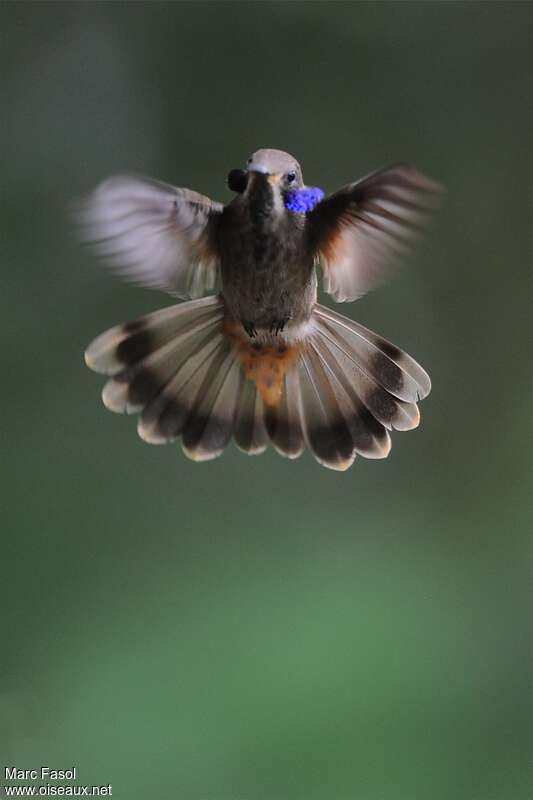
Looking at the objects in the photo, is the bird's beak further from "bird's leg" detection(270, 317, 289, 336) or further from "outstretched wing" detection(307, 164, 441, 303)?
"bird's leg" detection(270, 317, 289, 336)

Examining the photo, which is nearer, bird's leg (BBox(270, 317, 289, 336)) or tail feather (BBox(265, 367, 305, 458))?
bird's leg (BBox(270, 317, 289, 336))

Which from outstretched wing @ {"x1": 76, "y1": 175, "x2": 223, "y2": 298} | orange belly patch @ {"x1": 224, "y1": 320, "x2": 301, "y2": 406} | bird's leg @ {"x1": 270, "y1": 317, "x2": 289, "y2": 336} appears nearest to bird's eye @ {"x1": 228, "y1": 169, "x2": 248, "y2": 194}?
outstretched wing @ {"x1": 76, "y1": 175, "x2": 223, "y2": 298}

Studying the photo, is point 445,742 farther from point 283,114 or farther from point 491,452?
point 283,114

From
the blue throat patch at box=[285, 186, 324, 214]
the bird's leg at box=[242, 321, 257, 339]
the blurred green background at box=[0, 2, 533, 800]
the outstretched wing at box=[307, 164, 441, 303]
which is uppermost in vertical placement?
the blurred green background at box=[0, 2, 533, 800]

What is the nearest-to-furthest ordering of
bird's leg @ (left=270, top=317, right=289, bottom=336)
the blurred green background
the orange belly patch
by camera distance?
bird's leg @ (left=270, top=317, right=289, bottom=336) < the orange belly patch < the blurred green background

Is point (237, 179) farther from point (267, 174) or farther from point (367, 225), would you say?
point (367, 225)

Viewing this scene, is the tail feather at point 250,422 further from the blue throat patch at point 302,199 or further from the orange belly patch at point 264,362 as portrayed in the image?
the blue throat patch at point 302,199

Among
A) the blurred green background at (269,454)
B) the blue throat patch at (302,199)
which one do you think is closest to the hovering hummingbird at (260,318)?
the blue throat patch at (302,199)

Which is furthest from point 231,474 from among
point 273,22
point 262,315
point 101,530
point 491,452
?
point 262,315
